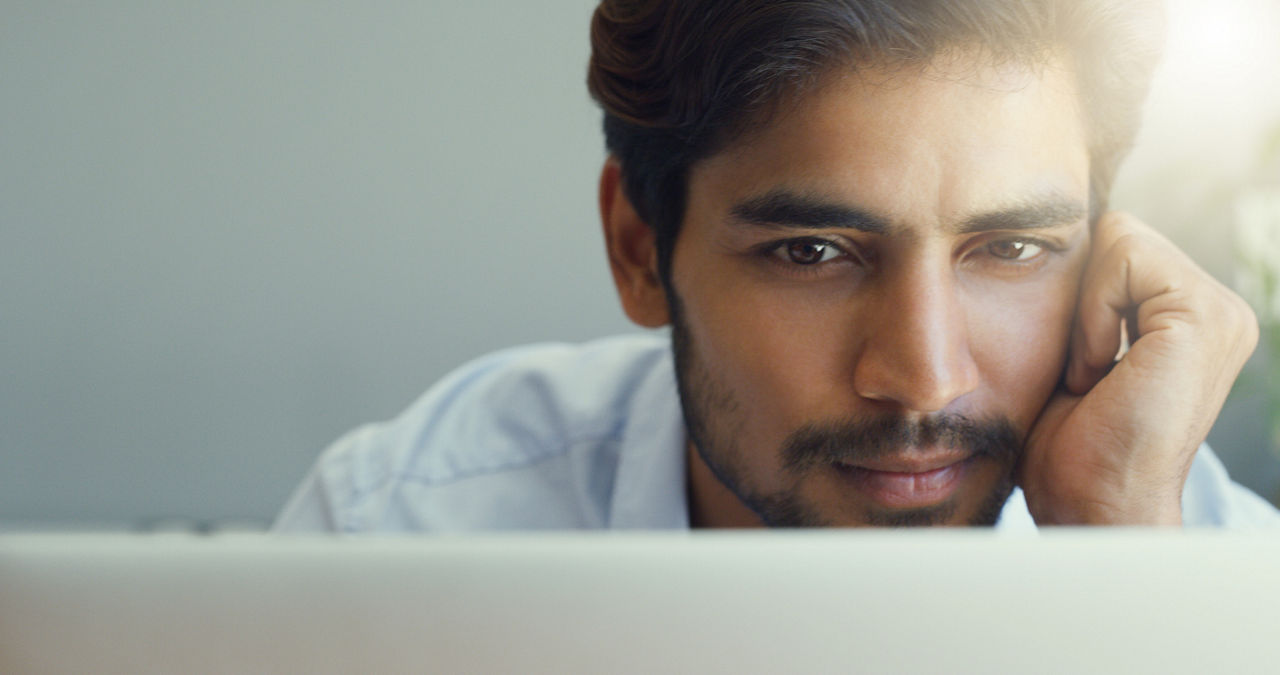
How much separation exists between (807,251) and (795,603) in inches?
20.0

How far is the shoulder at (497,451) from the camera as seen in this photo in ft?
3.43

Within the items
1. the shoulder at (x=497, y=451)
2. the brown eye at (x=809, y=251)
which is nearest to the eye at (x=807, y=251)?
the brown eye at (x=809, y=251)

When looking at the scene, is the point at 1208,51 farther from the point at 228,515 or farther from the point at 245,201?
the point at 228,515

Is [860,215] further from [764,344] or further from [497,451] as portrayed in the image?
[497,451]

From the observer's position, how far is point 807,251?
77 cm

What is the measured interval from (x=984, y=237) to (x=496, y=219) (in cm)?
53

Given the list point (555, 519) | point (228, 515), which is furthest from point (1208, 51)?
point (228, 515)

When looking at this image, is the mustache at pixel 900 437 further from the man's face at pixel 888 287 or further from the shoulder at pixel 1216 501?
the shoulder at pixel 1216 501

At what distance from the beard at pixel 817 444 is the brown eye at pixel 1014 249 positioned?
0.14 meters

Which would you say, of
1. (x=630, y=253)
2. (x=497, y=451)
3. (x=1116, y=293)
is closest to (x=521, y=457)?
(x=497, y=451)

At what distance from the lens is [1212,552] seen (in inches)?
11.6

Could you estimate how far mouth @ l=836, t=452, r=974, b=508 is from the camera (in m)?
0.77

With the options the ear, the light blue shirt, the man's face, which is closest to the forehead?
the man's face

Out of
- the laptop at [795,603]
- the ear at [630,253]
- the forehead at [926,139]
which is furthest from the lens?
the ear at [630,253]
